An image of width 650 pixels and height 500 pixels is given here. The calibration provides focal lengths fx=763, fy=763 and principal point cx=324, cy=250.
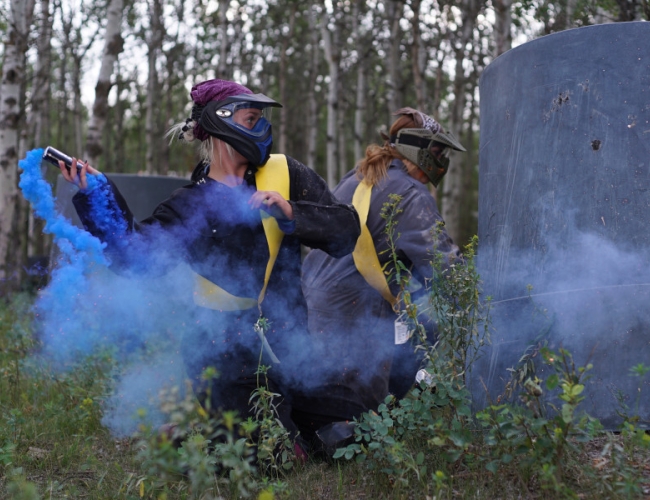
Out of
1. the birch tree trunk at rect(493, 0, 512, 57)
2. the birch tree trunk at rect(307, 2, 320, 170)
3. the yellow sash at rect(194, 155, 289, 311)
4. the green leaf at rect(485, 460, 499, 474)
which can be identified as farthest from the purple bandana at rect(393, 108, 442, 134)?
the birch tree trunk at rect(307, 2, 320, 170)

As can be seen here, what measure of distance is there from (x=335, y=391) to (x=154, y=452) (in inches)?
73.0

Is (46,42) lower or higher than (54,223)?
higher

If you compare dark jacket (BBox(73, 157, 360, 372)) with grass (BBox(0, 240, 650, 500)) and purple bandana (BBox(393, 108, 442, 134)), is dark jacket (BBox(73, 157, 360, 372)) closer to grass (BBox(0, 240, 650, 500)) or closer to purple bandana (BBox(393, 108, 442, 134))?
grass (BBox(0, 240, 650, 500))

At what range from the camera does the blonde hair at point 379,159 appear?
5.08 meters

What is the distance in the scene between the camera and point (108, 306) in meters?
4.09

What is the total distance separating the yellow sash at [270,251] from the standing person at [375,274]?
2.26 ft

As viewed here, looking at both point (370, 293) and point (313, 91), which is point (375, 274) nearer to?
point (370, 293)

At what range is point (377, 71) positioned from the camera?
24.4 m

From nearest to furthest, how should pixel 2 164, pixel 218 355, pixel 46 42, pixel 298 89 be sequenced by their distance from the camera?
pixel 218 355 < pixel 2 164 < pixel 46 42 < pixel 298 89

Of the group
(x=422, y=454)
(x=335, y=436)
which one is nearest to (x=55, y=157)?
(x=335, y=436)

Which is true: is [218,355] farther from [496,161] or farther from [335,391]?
[496,161]

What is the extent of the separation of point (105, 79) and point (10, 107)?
1.38 metres

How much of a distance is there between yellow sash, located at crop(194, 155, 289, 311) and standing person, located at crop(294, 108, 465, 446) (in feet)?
2.26

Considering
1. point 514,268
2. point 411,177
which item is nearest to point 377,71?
point 411,177
